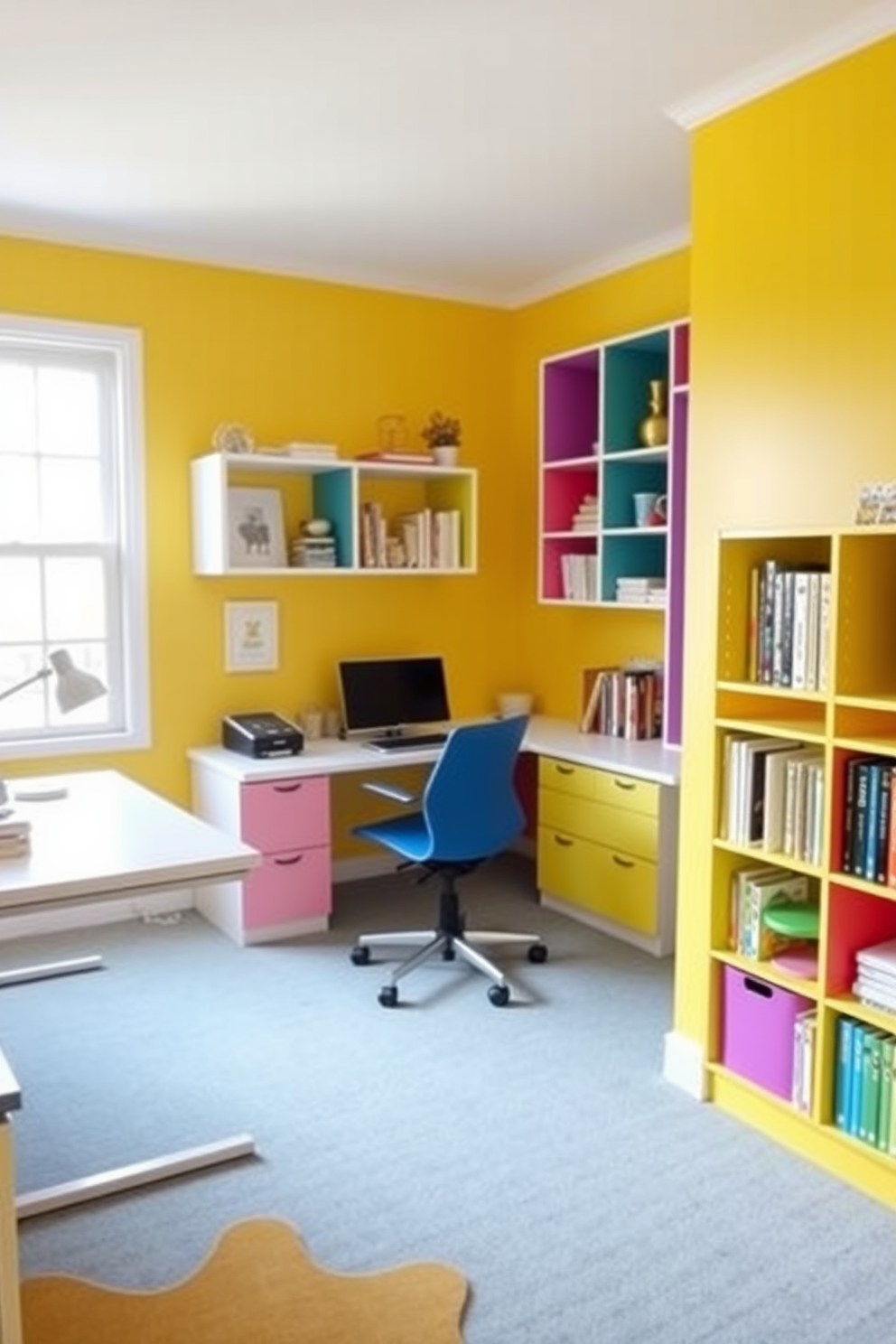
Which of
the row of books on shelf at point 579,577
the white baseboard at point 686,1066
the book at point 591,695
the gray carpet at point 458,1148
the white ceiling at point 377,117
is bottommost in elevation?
the gray carpet at point 458,1148

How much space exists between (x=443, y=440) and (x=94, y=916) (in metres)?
2.42

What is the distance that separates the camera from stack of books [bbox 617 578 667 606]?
13.3 ft

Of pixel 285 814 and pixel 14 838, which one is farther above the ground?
pixel 14 838

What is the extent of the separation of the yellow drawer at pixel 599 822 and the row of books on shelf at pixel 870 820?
1390 millimetres

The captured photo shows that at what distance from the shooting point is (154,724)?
4309mm

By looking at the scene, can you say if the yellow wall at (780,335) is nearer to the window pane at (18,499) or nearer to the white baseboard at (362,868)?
the white baseboard at (362,868)

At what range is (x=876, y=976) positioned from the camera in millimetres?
2369

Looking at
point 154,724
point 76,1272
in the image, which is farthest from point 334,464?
point 76,1272

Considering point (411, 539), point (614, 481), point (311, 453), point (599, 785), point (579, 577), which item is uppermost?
point (311, 453)

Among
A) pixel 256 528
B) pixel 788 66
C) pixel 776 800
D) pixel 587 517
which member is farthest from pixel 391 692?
pixel 788 66

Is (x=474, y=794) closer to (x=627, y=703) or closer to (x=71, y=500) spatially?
(x=627, y=703)

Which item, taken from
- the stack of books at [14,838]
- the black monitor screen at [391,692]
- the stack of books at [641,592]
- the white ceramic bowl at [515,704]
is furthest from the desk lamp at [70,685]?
the white ceramic bowl at [515,704]

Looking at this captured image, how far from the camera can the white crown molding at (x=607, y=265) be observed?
4090mm

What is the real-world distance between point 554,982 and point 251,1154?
52.4 inches
